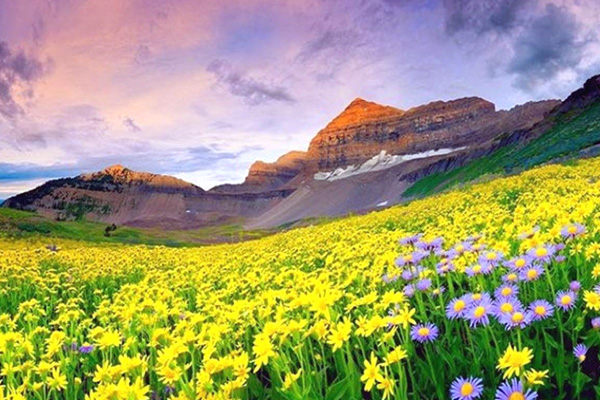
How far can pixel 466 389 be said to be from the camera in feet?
8.05

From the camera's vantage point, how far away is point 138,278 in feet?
38.9

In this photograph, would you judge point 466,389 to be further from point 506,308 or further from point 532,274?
point 532,274

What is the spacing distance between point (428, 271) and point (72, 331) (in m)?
3.85

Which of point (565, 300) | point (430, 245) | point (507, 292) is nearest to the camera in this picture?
point (565, 300)

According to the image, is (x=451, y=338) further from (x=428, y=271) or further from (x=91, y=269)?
(x=91, y=269)

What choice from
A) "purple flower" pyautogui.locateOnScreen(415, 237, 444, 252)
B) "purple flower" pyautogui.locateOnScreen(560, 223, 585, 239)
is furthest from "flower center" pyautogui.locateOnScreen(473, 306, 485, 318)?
"purple flower" pyautogui.locateOnScreen(415, 237, 444, 252)

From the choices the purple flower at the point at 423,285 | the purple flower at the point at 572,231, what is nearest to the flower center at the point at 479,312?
the purple flower at the point at 423,285

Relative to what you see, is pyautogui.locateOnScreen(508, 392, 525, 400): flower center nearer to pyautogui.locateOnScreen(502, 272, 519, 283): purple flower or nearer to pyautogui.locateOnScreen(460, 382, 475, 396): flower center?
pyautogui.locateOnScreen(460, 382, 475, 396): flower center

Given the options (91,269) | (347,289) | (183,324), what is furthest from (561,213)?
(91,269)

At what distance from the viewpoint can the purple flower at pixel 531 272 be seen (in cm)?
358

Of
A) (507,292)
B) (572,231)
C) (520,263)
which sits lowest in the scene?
(507,292)

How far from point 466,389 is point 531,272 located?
1463 millimetres

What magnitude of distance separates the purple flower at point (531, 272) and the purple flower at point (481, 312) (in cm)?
49

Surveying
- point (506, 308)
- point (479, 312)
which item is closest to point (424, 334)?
point (479, 312)
